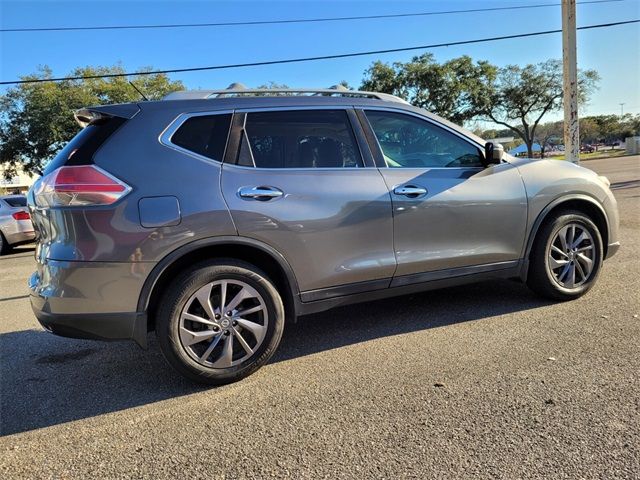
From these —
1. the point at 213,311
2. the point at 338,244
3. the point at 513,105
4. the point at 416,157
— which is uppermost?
the point at 513,105

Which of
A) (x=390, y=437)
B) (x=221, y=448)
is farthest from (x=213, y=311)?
(x=390, y=437)

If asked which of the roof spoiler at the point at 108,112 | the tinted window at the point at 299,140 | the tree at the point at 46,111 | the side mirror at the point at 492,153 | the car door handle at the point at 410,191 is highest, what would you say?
the tree at the point at 46,111

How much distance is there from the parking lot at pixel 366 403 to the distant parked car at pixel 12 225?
8172mm

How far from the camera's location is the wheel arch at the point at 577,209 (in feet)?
14.2

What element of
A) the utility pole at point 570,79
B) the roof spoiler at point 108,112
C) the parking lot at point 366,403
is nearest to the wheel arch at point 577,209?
the parking lot at point 366,403

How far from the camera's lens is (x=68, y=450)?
2646 millimetres

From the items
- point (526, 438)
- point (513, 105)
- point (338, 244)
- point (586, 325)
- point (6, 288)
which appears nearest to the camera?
point (526, 438)

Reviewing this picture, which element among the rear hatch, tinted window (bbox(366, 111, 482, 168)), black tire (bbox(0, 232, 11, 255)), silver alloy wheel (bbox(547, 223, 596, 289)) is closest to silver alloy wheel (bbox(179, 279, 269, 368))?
the rear hatch

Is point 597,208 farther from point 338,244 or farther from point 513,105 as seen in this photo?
point 513,105

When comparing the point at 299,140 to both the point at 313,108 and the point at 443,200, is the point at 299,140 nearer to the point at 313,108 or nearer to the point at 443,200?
the point at 313,108

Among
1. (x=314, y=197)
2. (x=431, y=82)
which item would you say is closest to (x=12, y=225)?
(x=314, y=197)

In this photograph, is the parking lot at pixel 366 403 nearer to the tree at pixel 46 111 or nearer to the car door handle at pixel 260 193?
the car door handle at pixel 260 193

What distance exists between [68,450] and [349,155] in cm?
256

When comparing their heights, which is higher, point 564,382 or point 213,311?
point 213,311
